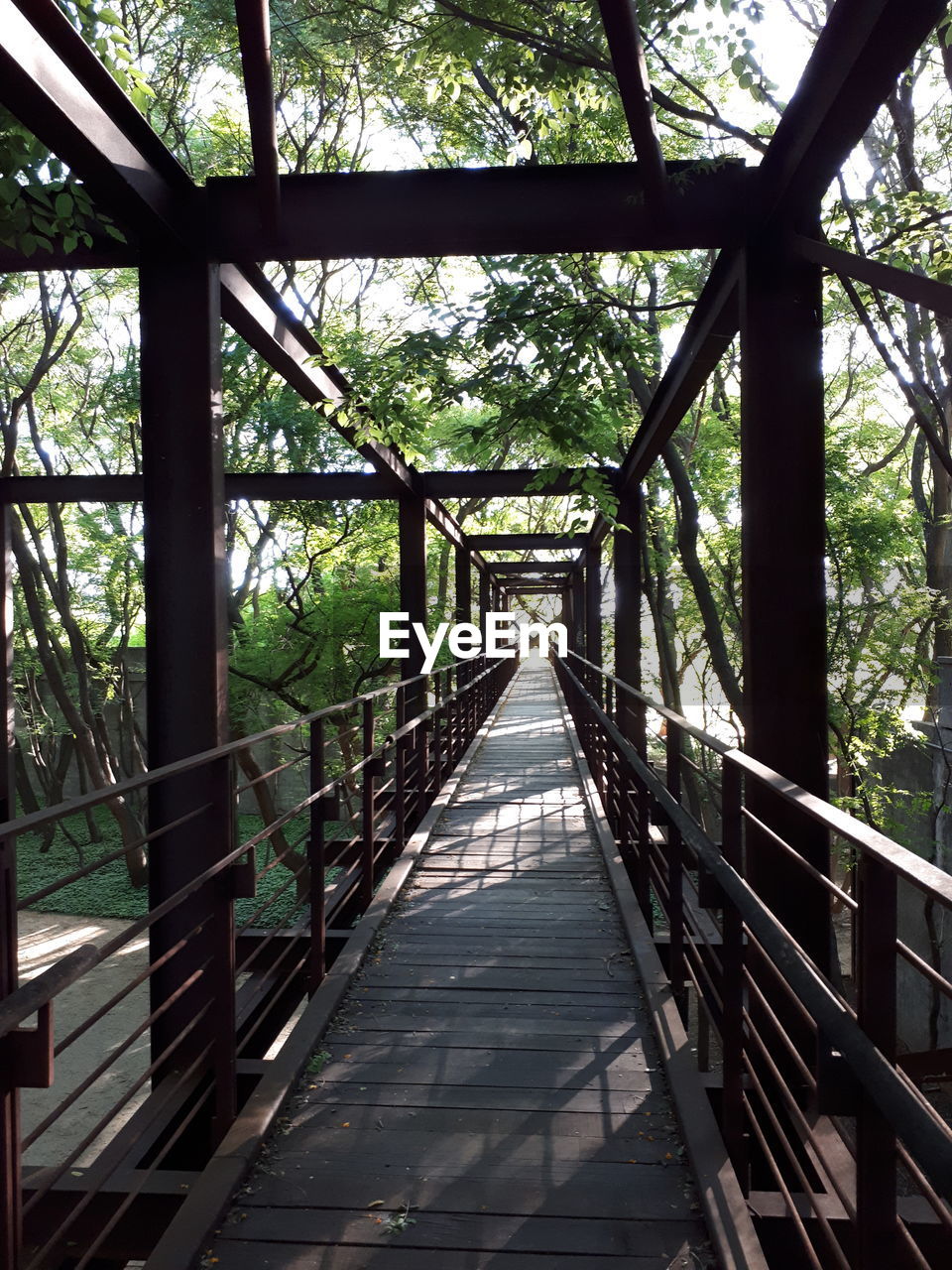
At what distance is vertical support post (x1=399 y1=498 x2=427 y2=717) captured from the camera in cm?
968

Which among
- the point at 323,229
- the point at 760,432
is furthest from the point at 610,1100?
the point at 323,229

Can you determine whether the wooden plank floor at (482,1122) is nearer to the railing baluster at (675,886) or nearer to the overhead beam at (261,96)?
the railing baluster at (675,886)

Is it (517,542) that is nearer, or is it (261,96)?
(261,96)

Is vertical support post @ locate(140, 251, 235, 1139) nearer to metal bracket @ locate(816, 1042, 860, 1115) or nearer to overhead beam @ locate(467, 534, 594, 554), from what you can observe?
metal bracket @ locate(816, 1042, 860, 1115)

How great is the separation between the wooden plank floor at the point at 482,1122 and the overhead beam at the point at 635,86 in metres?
3.00

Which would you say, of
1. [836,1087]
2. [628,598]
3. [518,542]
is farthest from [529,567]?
[836,1087]

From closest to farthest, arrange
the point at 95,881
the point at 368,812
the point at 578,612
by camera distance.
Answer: the point at 368,812 < the point at 95,881 < the point at 578,612

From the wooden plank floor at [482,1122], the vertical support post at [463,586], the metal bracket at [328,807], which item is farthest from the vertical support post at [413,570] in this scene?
the metal bracket at [328,807]

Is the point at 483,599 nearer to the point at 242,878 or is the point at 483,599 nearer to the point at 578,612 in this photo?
the point at 578,612

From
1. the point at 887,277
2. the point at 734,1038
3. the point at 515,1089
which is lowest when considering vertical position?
the point at 515,1089

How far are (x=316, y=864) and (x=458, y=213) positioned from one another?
2.53m

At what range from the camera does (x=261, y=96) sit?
3377mm

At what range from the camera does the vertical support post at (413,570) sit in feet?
31.8

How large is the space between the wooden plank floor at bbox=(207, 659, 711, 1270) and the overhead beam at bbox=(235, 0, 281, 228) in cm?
298
